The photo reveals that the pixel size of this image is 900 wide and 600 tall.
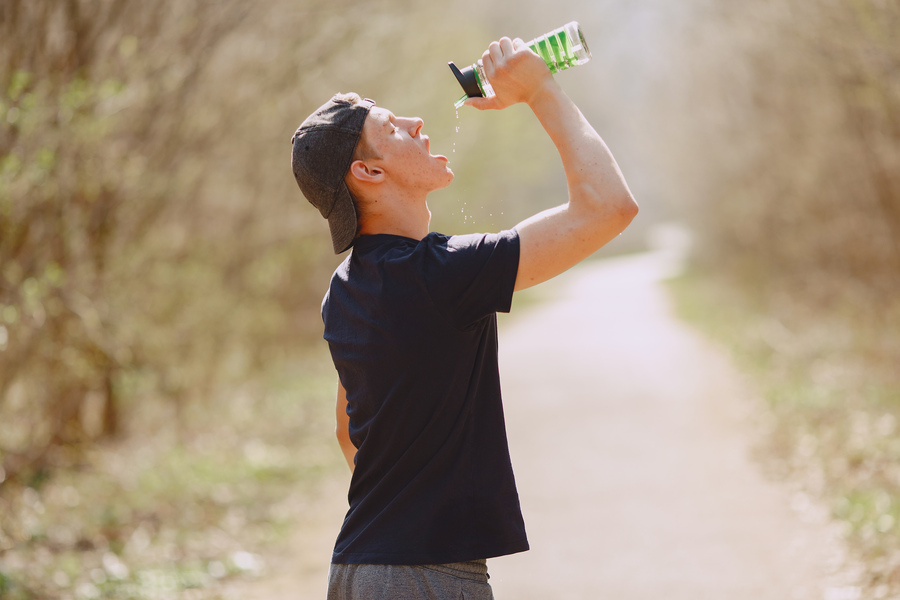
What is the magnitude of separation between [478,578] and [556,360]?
13049 millimetres

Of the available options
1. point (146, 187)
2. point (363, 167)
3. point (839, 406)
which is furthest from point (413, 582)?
point (839, 406)

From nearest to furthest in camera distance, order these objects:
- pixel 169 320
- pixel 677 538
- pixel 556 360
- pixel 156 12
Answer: pixel 677 538 < pixel 156 12 < pixel 169 320 < pixel 556 360

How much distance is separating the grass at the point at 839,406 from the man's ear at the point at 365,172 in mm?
4156

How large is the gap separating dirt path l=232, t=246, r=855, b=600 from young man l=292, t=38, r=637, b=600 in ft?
11.5

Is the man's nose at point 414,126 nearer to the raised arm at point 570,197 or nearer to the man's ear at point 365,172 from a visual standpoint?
the man's ear at point 365,172

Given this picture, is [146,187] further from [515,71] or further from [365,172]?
[515,71]

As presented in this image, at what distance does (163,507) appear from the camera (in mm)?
6926

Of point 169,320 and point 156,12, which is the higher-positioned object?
point 156,12

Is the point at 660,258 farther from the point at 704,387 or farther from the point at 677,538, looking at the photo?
the point at 677,538

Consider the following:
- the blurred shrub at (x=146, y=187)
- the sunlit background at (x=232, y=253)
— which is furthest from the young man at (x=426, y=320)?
the blurred shrub at (x=146, y=187)

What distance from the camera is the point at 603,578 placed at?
17.9 feet

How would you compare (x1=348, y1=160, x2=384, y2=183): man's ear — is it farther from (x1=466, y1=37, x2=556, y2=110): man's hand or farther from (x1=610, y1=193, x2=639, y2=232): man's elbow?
(x1=610, y1=193, x2=639, y2=232): man's elbow

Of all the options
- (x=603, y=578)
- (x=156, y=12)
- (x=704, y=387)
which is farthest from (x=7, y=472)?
(x=704, y=387)

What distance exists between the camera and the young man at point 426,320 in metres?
1.92
